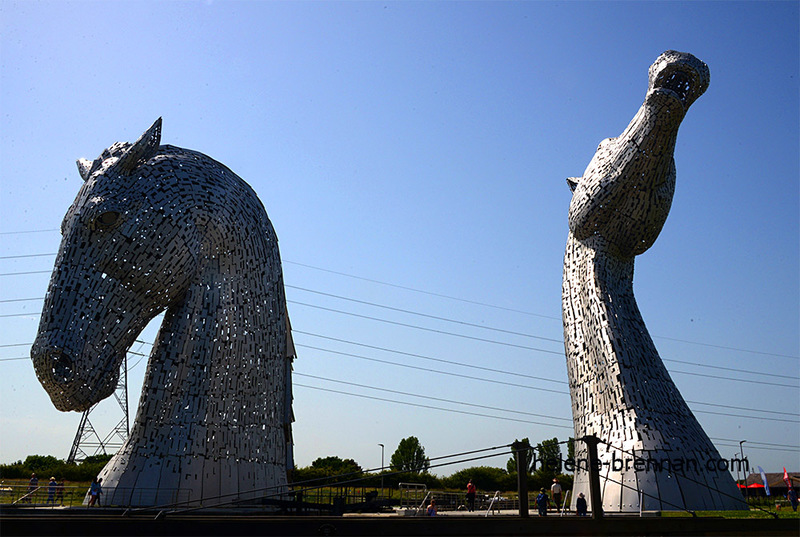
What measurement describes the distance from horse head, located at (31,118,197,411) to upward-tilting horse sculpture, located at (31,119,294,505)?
0.7 inches

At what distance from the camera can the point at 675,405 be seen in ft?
41.2

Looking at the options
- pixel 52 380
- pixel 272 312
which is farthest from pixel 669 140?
pixel 52 380

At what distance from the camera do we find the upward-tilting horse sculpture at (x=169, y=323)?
9867mm

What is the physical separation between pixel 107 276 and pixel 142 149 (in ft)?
6.85

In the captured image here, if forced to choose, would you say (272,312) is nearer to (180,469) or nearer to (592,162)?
(180,469)

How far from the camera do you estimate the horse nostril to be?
31.4 ft

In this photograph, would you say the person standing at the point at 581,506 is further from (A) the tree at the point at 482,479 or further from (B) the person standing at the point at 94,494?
(A) the tree at the point at 482,479

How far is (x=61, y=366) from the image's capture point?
9.69 meters

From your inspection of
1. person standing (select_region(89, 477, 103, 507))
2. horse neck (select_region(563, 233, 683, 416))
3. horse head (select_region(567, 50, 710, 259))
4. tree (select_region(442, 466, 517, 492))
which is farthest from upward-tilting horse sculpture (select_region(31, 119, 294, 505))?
tree (select_region(442, 466, 517, 492))

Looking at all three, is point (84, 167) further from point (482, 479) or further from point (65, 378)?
point (482, 479)

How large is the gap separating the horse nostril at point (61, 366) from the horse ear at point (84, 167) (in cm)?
310

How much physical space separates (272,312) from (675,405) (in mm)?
7463

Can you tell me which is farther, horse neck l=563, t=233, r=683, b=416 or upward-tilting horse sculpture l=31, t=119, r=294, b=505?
horse neck l=563, t=233, r=683, b=416

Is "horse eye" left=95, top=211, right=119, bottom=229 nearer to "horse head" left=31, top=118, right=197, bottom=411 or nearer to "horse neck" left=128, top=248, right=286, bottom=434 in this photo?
"horse head" left=31, top=118, right=197, bottom=411
